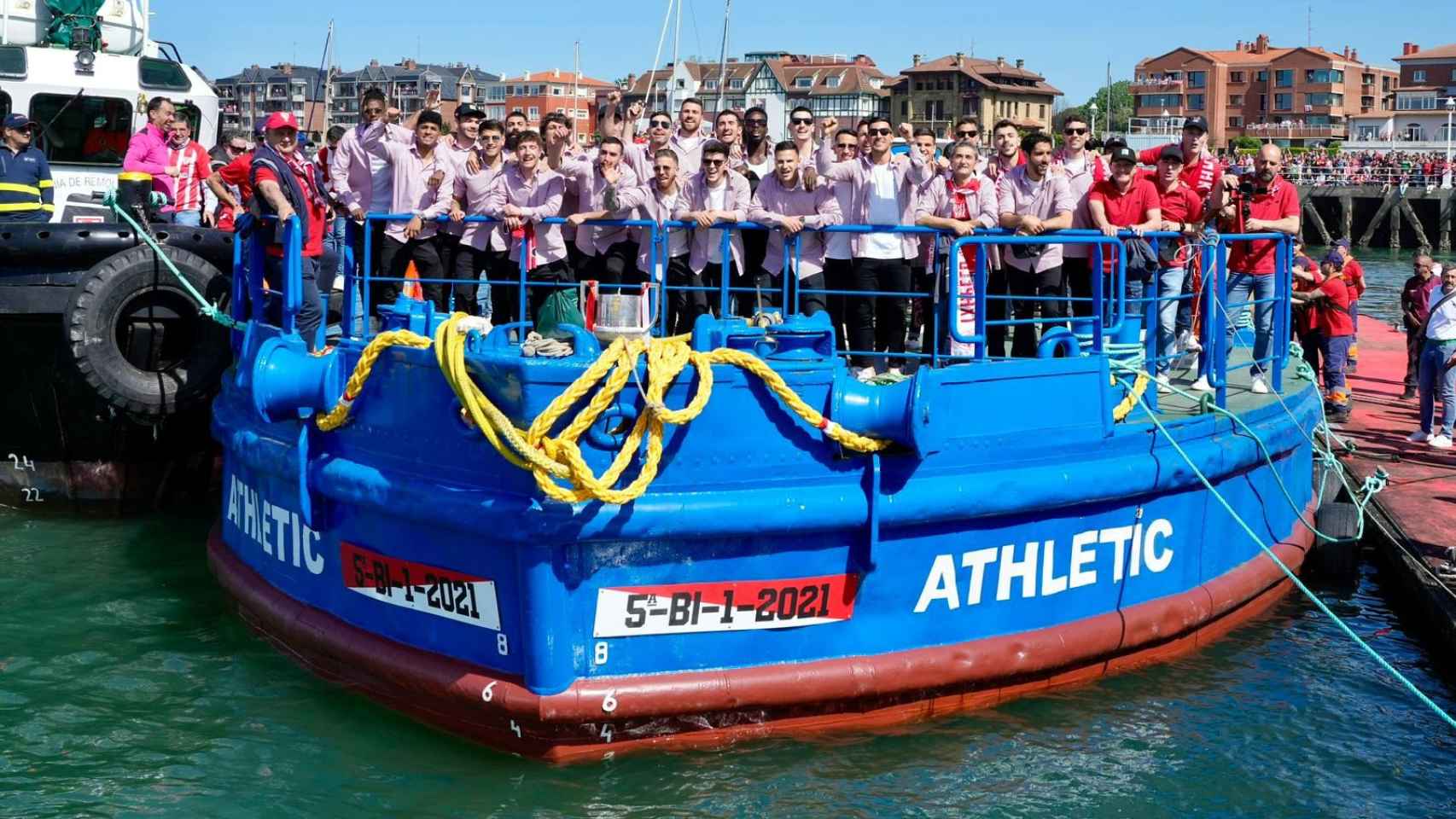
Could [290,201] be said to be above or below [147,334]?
above

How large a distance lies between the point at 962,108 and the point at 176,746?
4314 inches

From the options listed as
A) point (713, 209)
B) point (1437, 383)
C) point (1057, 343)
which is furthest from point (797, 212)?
point (1437, 383)

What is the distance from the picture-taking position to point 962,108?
367 feet

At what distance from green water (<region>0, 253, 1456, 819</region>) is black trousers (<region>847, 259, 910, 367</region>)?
2.33m

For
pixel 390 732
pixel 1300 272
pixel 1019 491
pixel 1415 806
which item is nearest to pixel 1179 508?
pixel 1019 491

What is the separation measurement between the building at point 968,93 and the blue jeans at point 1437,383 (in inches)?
3844

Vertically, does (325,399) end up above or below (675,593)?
above

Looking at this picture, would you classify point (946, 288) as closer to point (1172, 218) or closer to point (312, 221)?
point (1172, 218)

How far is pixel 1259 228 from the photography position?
10.2m

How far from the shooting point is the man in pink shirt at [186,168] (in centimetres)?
1162

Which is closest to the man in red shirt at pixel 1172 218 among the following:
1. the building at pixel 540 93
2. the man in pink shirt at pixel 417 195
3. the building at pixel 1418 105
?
the man in pink shirt at pixel 417 195

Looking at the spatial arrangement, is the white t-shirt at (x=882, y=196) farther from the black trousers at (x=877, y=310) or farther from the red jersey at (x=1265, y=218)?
the red jersey at (x=1265, y=218)

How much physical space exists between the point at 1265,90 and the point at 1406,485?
4767 inches

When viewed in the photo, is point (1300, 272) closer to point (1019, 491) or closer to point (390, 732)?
point (1019, 491)
